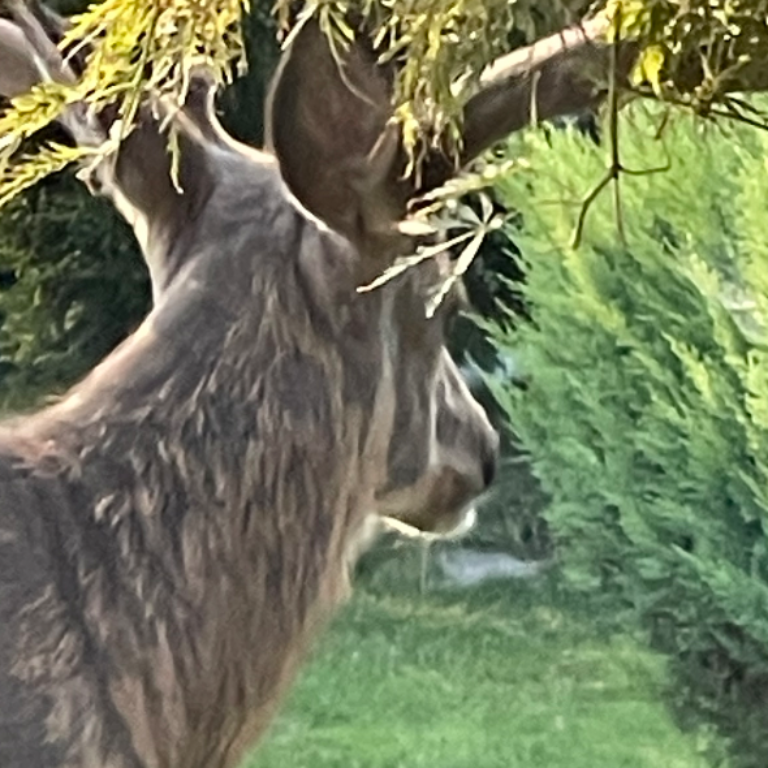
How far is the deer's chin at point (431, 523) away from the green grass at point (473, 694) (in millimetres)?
1925

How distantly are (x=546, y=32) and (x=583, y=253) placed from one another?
2.43 m

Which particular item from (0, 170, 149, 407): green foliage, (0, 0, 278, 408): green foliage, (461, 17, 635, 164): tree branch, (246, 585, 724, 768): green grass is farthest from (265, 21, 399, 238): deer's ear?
(0, 170, 149, 407): green foliage

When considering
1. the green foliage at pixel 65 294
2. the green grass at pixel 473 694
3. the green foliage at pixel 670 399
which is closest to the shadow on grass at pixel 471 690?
the green grass at pixel 473 694

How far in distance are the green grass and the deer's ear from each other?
2.35 m

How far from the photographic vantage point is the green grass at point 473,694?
4461 millimetres

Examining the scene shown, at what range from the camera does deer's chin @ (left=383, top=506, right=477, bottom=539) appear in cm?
202

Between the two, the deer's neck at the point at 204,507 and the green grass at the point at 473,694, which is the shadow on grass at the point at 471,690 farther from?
the deer's neck at the point at 204,507

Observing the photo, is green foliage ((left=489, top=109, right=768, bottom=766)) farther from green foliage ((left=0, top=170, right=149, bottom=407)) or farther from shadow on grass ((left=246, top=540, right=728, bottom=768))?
green foliage ((left=0, top=170, right=149, bottom=407))

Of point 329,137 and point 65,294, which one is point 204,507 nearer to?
point 329,137

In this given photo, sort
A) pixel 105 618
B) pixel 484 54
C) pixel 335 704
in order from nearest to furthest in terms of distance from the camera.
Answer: pixel 484 54
pixel 105 618
pixel 335 704

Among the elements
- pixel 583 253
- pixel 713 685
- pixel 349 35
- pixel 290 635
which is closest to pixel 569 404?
pixel 583 253

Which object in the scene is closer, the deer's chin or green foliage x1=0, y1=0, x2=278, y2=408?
the deer's chin

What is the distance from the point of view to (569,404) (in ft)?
11.2

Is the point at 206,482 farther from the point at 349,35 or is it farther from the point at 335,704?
the point at 335,704
